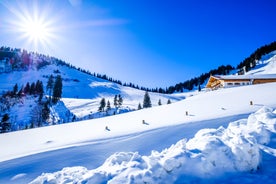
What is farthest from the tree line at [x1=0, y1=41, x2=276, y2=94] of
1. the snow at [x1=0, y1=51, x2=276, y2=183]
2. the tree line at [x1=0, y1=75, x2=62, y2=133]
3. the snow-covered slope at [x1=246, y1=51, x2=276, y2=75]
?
the snow at [x1=0, y1=51, x2=276, y2=183]

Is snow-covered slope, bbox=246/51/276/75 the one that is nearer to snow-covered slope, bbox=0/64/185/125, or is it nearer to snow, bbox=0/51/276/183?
snow-covered slope, bbox=0/64/185/125

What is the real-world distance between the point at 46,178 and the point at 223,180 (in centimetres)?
467

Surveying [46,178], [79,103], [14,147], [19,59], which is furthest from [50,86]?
[46,178]

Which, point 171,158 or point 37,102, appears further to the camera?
point 37,102

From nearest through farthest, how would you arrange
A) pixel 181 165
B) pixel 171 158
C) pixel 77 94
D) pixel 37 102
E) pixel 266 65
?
1. pixel 171 158
2. pixel 181 165
3. pixel 37 102
4. pixel 266 65
5. pixel 77 94

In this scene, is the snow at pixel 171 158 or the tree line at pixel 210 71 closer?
the snow at pixel 171 158

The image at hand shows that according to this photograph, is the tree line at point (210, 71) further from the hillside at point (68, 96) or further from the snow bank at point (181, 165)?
the snow bank at point (181, 165)

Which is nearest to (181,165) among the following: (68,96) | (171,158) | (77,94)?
(171,158)

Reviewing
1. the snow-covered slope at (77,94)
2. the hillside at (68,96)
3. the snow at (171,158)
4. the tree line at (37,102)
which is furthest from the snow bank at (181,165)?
the snow-covered slope at (77,94)

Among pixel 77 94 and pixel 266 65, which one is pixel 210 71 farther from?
pixel 77 94

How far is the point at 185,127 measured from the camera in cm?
1144

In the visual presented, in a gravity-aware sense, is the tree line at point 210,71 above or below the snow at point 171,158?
above

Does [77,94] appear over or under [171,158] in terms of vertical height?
over

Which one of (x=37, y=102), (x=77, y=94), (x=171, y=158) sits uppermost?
(x=77, y=94)
